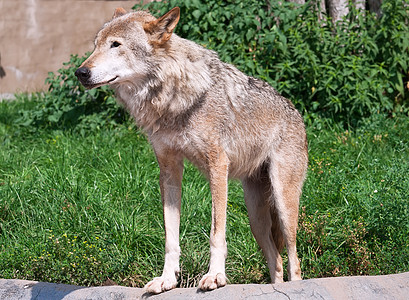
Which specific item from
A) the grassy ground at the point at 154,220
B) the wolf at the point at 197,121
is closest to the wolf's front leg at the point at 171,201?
the wolf at the point at 197,121

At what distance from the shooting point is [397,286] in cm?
341

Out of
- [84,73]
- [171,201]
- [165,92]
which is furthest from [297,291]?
[84,73]

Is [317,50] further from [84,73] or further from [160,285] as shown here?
[160,285]

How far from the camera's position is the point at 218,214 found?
382cm

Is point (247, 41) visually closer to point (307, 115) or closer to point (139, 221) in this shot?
point (307, 115)

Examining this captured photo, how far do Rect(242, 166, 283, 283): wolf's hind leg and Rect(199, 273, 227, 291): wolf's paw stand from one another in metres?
0.88

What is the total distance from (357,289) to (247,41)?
13.5ft

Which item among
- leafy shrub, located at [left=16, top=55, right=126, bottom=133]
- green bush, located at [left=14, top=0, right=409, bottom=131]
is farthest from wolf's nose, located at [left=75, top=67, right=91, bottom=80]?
leafy shrub, located at [left=16, top=55, right=126, bottom=133]

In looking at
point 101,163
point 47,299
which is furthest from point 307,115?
point 47,299

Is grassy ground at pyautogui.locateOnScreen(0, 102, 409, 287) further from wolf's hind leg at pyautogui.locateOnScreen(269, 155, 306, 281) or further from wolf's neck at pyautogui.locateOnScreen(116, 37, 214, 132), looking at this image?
wolf's neck at pyautogui.locateOnScreen(116, 37, 214, 132)

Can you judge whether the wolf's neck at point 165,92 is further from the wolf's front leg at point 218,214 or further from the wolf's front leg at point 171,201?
the wolf's front leg at point 218,214

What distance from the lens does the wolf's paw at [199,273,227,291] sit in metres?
3.54

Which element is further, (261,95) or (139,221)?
(139,221)

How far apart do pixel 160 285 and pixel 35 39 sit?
8.20 meters
